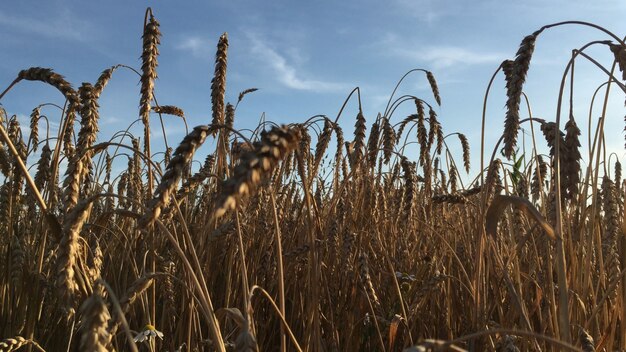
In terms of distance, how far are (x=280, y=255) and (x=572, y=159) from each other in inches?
39.8

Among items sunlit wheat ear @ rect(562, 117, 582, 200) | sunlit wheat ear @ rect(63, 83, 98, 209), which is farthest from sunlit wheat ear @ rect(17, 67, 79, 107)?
sunlit wheat ear @ rect(562, 117, 582, 200)

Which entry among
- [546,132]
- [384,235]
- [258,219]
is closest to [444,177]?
[384,235]

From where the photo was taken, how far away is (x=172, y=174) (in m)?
1.42

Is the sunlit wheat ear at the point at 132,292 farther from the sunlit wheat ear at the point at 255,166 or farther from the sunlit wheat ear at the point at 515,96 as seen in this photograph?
the sunlit wheat ear at the point at 515,96

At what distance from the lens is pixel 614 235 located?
3.12 m

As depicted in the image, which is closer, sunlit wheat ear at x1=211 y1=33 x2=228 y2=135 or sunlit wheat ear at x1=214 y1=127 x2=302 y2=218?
sunlit wheat ear at x1=214 y1=127 x2=302 y2=218

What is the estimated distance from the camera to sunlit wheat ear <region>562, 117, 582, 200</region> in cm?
187

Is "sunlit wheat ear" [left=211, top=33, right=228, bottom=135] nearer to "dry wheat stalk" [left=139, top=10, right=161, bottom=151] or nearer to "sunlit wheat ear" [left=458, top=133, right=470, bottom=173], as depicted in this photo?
"dry wheat stalk" [left=139, top=10, right=161, bottom=151]

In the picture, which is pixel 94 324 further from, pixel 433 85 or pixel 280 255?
pixel 433 85

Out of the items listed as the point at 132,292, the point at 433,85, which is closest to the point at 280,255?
the point at 132,292

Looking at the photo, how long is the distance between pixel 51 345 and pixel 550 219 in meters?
2.44

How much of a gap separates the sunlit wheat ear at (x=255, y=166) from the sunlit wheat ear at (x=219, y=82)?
1856 millimetres

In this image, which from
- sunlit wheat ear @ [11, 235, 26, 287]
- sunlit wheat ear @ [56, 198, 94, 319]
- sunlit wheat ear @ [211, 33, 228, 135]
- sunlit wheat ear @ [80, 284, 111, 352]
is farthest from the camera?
sunlit wheat ear @ [211, 33, 228, 135]

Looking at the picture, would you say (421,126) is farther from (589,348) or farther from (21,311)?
(21,311)
